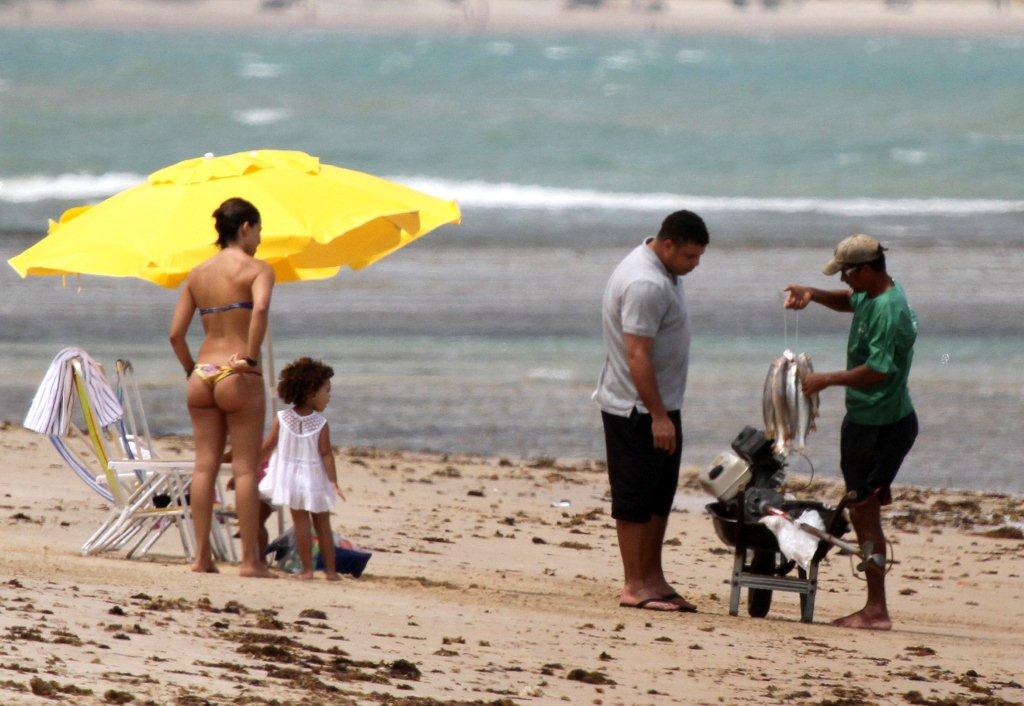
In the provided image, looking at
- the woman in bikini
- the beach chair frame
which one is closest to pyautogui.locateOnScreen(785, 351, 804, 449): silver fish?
the woman in bikini

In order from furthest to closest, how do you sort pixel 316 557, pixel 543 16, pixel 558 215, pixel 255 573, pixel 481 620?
pixel 543 16 < pixel 558 215 < pixel 316 557 < pixel 255 573 < pixel 481 620

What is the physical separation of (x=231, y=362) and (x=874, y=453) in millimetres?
2413

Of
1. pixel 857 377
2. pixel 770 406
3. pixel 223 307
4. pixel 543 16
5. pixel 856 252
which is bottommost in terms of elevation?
pixel 770 406

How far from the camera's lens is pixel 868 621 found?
20.8 ft

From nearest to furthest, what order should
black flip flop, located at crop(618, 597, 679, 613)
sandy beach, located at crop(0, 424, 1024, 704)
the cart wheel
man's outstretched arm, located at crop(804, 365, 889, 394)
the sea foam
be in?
sandy beach, located at crop(0, 424, 1024, 704), man's outstretched arm, located at crop(804, 365, 889, 394), black flip flop, located at crop(618, 597, 679, 613), the cart wheel, the sea foam

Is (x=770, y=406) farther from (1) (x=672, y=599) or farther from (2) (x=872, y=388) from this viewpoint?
(1) (x=672, y=599)

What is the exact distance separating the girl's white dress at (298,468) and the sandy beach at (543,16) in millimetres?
112252

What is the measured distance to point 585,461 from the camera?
1021cm

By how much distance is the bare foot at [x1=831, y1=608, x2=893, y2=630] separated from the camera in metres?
6.31

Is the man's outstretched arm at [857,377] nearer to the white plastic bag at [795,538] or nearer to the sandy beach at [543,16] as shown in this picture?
the white plastic bag at [795,538]

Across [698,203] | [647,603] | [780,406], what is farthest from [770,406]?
[698,203]

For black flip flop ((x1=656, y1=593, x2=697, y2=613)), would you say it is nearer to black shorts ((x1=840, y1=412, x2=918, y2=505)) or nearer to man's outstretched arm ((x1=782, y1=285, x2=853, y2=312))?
black shorts ((x1=840, y1=412, x2=918, y2=505))

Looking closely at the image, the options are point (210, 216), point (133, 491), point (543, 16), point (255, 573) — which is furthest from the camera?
point (543, 16)

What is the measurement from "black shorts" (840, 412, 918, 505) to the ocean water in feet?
12.3
